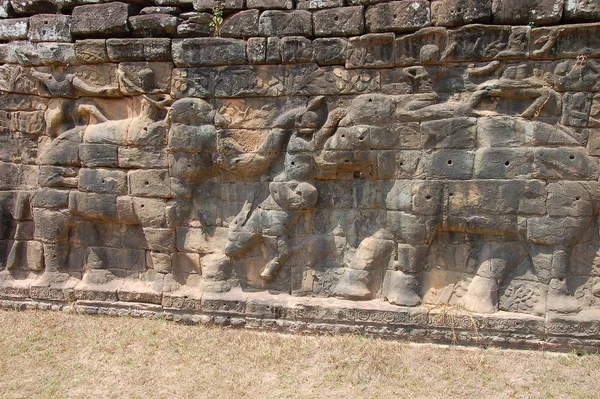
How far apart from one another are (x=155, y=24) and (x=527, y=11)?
436 cm

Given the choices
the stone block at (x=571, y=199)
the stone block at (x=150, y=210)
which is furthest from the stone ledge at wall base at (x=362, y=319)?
the stone block at (x=571, y=199)

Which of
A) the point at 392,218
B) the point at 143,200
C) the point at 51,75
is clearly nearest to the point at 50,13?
the point at 51,75

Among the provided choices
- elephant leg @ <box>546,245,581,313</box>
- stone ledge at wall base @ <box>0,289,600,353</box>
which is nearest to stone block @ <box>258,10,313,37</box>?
stone ledge at wall base @ <box>0,289,600,353</box>

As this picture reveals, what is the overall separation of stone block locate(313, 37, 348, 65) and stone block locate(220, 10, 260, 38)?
79cm

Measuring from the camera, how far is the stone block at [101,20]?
618 centimetres

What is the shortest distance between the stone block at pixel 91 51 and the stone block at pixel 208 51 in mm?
1004

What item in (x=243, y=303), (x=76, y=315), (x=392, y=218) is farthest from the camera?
(x=76, y=315)

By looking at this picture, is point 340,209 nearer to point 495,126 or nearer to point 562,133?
point 495,126

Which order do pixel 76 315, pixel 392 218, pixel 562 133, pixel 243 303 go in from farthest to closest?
pixel 76 315
pixel 243 303
pixel 392 218
pixel 562 133

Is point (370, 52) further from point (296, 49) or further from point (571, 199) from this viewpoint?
point (571, 199)

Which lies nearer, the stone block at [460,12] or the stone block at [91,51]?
the stone block at [460,12]

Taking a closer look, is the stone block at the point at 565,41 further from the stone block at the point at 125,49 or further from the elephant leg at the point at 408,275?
the stone block at the point at 125,49

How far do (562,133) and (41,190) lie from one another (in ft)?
21.6

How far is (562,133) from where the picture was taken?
5.29 meters
